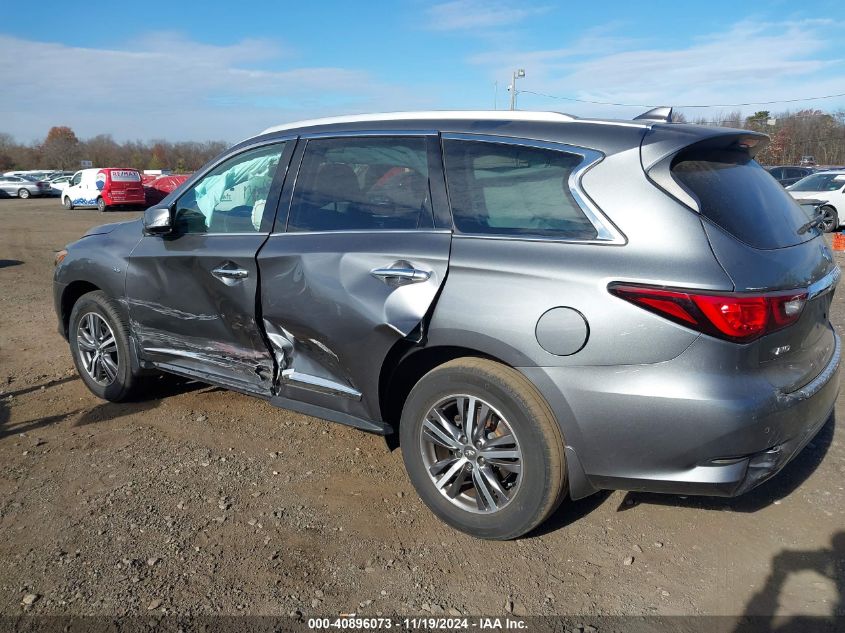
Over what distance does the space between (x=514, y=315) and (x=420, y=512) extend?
1.20 m

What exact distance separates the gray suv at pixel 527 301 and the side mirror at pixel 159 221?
0.25 metres

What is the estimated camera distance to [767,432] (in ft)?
8.53

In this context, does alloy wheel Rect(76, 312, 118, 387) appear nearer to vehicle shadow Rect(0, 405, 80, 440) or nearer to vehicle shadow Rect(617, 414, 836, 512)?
vehicle shadow Rect(0, 405, 80, 440)

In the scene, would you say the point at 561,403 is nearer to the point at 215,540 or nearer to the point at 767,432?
the point at 767,432

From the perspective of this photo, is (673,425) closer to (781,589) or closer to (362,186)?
(781,589)

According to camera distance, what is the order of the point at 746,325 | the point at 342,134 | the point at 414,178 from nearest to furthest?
1. the point at 746,325
2. the point at 414,178
3. the point at 342,134

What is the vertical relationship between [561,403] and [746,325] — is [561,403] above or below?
below

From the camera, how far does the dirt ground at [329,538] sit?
2707 millimetres

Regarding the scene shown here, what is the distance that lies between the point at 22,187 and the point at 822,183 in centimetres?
3836

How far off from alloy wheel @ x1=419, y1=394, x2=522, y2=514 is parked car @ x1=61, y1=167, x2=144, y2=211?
27.5 m

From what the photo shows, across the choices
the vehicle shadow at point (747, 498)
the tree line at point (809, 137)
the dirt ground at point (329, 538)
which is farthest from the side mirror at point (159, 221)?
the tree line at point (809, 137)

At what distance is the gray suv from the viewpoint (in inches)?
101

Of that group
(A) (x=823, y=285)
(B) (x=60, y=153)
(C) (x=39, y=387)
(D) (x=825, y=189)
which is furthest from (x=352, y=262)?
(B) (x=60, y=153)

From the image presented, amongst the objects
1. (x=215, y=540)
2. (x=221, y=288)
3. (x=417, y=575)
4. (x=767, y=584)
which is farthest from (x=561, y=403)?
(x=221, y=288)
